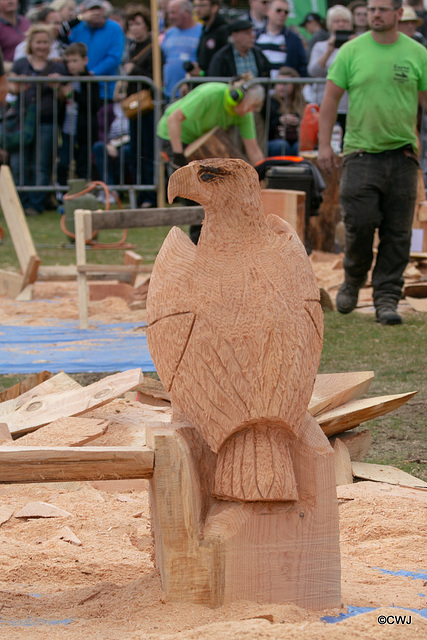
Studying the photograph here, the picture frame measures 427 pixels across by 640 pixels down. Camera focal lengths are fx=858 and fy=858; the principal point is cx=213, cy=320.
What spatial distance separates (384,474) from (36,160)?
9.66 metres

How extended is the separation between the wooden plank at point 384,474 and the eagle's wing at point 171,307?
133 centimetres

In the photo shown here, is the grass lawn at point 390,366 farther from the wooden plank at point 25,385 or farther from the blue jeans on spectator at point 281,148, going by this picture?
the blue jeans on spectator at point 281,148

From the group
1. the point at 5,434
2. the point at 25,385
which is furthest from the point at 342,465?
the point at 25,385

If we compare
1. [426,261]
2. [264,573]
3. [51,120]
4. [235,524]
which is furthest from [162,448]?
[51,120]

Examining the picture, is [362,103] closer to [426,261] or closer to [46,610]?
[426,261]

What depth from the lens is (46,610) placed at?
2176 mm

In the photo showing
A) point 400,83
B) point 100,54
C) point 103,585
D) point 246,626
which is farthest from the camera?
point 100,54

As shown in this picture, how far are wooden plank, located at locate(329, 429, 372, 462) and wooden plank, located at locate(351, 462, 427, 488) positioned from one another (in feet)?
0.33

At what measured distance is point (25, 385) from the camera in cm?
421

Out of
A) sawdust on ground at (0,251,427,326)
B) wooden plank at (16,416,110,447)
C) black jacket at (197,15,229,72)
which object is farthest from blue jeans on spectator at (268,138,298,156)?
wooden plank at (16,416,110,447)

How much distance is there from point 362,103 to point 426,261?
2.40 m

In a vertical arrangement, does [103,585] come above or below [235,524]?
below

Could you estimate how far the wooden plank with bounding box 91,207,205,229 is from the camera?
623 centimetres

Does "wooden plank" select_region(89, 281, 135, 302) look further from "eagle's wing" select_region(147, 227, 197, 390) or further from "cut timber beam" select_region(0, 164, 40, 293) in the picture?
"eagle's wing" select_region(147, 227, 197, 390)
